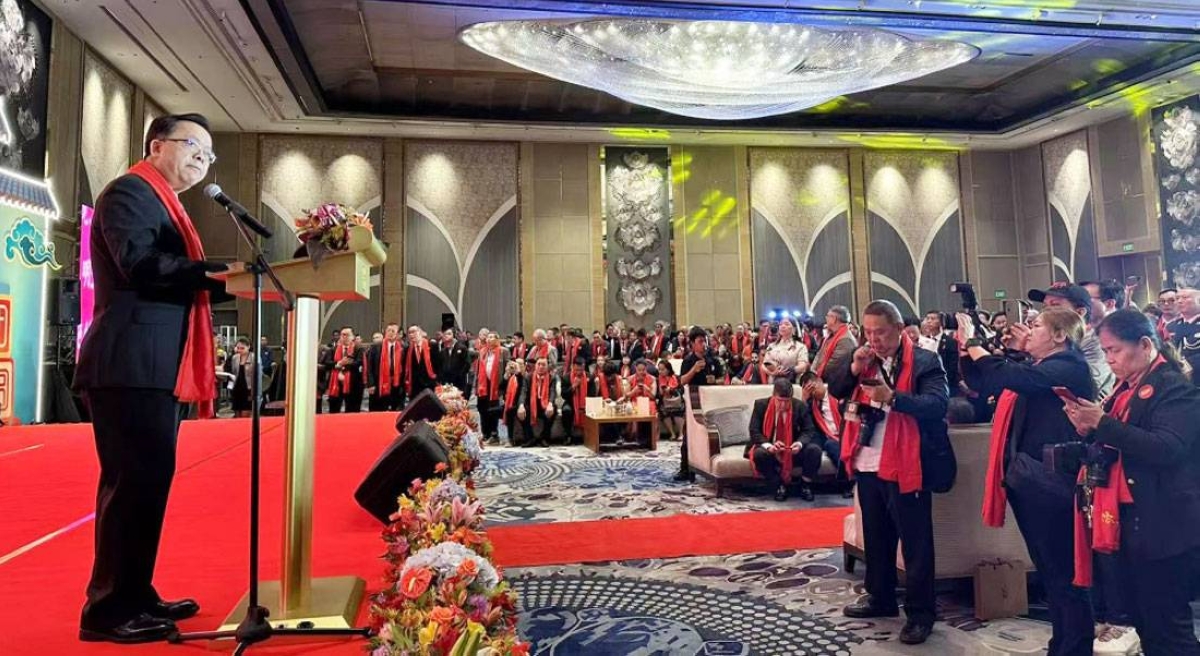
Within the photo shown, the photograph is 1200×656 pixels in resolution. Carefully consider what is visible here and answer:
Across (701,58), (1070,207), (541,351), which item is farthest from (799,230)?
(541,351)

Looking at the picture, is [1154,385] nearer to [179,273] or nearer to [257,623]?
[257,623]

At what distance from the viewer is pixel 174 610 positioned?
1.72m

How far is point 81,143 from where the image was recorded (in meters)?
9.41

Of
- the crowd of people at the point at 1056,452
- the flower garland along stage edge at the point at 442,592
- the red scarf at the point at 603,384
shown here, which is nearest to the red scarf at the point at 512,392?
the red scarf at the point at 603,384

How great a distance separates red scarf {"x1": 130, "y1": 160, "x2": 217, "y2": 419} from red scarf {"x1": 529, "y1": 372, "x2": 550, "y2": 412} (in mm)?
6539

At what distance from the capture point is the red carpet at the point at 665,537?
388 cm

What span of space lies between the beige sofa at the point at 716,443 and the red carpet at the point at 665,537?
1.87 ft

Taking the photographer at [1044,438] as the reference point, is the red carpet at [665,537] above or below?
below

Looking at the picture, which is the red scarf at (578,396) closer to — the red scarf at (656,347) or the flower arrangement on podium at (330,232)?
the red scarf at (656,347)

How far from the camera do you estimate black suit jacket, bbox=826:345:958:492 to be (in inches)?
109

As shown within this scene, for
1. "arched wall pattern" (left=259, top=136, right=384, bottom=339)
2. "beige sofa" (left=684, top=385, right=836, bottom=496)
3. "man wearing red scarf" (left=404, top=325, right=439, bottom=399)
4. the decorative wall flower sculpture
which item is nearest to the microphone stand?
"beige sofa" (left=684, top=385, right=836, bottom=496)

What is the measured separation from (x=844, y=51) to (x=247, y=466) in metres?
10.3

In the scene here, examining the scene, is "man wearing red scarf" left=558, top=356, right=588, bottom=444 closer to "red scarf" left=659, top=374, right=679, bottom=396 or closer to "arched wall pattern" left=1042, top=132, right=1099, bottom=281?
"red scarf" left=659, top=374, right=679, bottom=396

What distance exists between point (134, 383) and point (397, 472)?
1.22 metres
